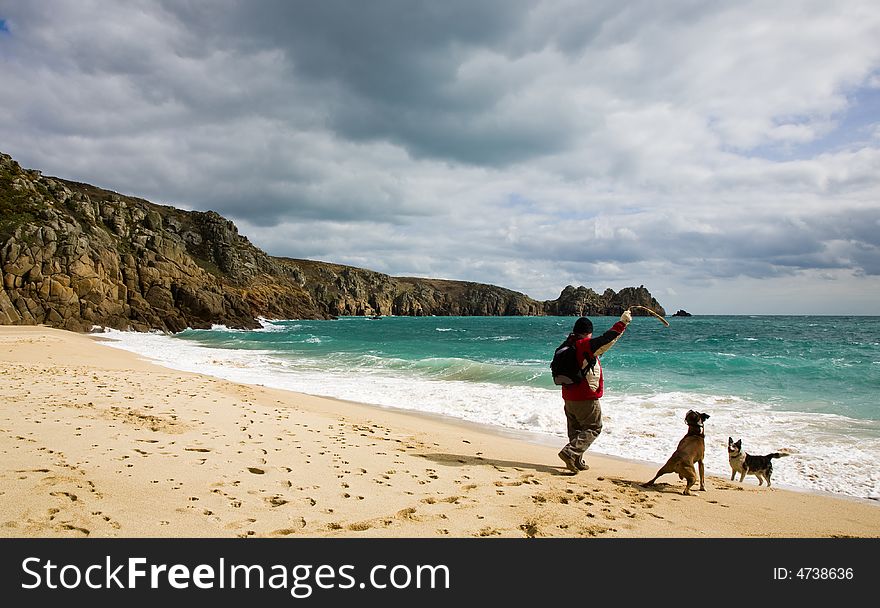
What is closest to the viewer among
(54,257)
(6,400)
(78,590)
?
(78,590)

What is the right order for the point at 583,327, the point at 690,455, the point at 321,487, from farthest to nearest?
the point at 583,327 → the point at 690,455 → the point at 321,487

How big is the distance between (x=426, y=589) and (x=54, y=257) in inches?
2272

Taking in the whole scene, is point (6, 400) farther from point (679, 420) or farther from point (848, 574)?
point (679, 420)

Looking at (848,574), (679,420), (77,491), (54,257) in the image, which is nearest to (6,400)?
(77,491)

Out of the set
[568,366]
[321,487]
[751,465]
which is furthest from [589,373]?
[321,487]

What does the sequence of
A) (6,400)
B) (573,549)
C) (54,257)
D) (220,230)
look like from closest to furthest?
(573,549) → (6,400) → (54,257) → (220,230)

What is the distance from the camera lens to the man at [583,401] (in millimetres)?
6926

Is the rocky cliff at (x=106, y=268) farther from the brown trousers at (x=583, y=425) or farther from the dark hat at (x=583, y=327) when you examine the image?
the dark hat at (x=583, y=327)

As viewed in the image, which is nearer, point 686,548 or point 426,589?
point 426,589

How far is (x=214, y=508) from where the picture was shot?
4.63 metres

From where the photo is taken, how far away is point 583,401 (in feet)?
23.6

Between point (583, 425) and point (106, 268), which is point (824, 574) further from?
point (106, 268)

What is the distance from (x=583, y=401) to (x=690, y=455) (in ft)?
5.19

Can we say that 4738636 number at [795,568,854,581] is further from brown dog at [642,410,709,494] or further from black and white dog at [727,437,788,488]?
black and white dog at [727,437,788,488]
